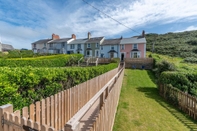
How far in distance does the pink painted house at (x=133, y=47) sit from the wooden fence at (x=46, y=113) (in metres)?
29.2

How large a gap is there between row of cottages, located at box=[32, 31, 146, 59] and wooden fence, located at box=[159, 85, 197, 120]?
24032 mm

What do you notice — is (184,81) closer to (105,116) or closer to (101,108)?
(105,116)

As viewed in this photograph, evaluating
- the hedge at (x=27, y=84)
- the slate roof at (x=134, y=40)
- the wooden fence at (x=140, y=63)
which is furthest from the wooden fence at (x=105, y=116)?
the slate roof at (x=134, y=40)

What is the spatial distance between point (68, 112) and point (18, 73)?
1.87 metres

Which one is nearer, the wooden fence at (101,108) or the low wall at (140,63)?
the wooden fence at (101,108)

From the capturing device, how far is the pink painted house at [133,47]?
3091 centimetres

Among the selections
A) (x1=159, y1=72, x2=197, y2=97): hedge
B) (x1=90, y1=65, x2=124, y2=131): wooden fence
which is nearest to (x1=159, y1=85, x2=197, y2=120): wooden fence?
(x1=159, y1=72, x2=197, y2=97): hedge

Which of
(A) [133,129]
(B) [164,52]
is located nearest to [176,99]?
(A) [133,129]

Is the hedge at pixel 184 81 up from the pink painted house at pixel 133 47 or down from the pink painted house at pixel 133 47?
down

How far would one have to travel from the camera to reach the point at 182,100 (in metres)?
6.93

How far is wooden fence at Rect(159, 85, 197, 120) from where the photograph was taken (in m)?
6.12

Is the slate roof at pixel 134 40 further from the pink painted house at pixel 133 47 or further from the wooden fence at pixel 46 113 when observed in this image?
the wooden fence at pixel 46 113

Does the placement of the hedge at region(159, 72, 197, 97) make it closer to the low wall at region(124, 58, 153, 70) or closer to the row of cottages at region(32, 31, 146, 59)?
the low wall at region(124, 58, 153, 70)

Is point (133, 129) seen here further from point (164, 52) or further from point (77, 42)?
point (164, 52)
